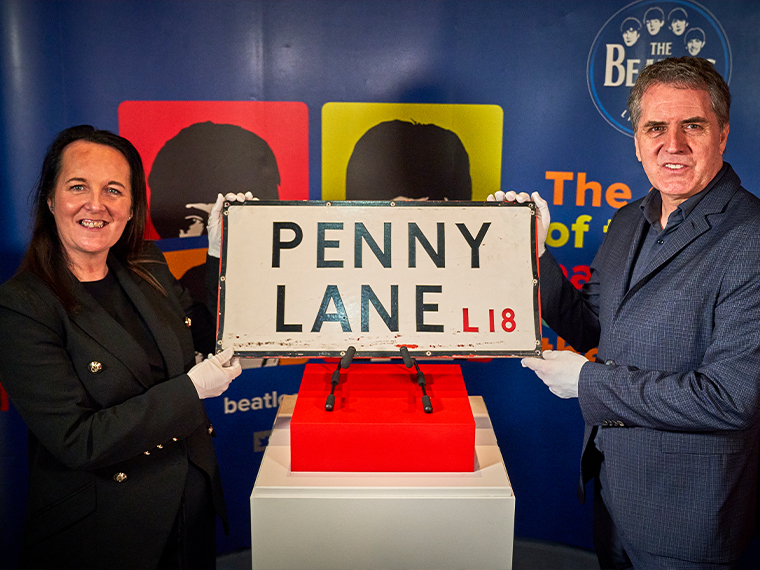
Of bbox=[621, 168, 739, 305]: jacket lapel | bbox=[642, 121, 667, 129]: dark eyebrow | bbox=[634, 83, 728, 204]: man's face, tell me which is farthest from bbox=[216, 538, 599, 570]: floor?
bbox=[642, 121, 667, 129]: dark eyebrow

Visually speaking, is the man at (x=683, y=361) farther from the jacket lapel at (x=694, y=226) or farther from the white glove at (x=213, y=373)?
the white glove at (x=213, y=373)

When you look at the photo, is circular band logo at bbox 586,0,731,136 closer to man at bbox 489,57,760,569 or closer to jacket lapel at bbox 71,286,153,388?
man at bbox 489,57,760,569

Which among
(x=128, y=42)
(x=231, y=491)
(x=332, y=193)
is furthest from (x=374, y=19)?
(x=231, y=491)

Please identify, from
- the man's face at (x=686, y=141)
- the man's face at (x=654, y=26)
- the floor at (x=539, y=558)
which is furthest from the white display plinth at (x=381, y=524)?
the man's face at (x=654, y=26)

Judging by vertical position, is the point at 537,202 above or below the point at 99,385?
above

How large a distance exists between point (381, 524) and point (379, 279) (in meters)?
0.63

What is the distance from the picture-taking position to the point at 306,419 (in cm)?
143

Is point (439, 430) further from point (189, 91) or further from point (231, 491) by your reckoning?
point (189, 91)

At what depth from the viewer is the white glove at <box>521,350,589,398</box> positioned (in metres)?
1.59

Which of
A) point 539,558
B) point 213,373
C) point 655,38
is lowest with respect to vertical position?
point 539,558

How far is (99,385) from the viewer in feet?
4.73

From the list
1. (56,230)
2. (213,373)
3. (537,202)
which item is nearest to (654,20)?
(537,202)

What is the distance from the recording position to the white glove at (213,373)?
1.53 m

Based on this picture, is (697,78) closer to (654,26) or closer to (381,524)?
(654,26)
